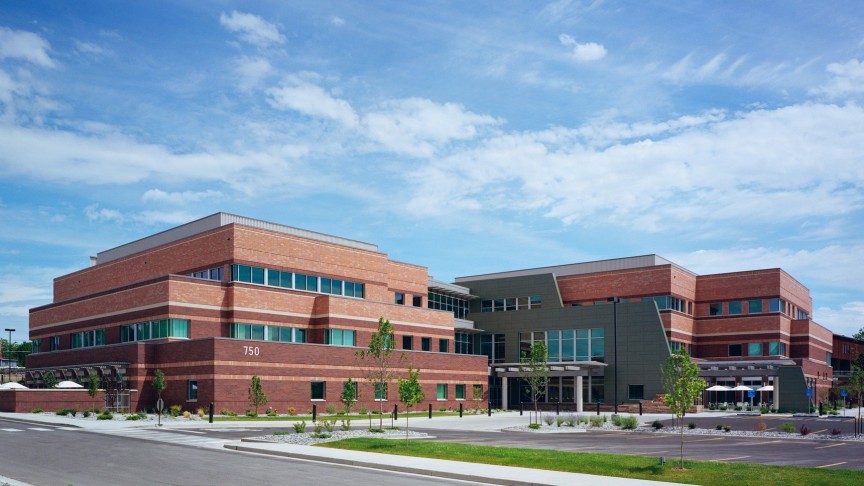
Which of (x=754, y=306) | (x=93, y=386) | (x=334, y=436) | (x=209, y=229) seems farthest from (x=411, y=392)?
(x=754, y=306)

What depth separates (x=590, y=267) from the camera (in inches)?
3538

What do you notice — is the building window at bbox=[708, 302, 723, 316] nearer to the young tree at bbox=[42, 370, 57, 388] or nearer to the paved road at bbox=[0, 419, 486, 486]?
the young tree at bbox=[42, 370, 57, 388]

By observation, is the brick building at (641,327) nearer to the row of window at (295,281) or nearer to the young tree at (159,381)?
the row of window at (295,281)

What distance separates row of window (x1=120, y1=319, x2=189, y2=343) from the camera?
58.7m

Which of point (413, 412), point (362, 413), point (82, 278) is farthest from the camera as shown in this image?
point (82, 278)

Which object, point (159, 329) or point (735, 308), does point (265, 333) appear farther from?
point (735, 308)

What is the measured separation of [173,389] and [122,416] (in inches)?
193

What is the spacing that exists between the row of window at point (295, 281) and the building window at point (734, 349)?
4224 cm

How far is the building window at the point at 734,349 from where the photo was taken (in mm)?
86494

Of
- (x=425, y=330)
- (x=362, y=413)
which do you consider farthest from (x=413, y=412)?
(x=425, y=330)

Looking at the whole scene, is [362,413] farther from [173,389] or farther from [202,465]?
[202,465]

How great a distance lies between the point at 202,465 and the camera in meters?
22.6

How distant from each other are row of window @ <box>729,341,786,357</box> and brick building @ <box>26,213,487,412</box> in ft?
97.2

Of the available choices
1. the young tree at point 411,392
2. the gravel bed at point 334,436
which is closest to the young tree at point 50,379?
the gravel bed at point 334,436
